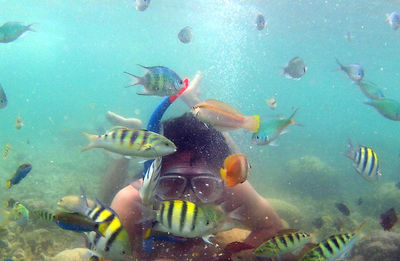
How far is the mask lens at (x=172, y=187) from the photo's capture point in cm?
377

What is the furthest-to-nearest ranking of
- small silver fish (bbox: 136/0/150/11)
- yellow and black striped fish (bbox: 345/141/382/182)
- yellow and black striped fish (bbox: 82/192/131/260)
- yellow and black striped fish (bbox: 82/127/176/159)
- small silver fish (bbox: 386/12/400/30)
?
small silver fish (bbox: 386/12/400/30)
small silver fish (bbox: 136/0/150/11)
yellow and black striped fish (bbox: 345/141/382/182)
yellow and black striped fish (bbox: 82/127/176/159)
yellow and black striped fish (bbox: 82/192/131/260)

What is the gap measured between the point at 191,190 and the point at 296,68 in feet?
14.5

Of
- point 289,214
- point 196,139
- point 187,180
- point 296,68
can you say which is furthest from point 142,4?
point 289,214

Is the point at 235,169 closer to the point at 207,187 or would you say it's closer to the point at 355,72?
the point at 207,187

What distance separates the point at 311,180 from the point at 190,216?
15.8 m

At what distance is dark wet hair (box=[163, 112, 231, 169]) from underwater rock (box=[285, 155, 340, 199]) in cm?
1218

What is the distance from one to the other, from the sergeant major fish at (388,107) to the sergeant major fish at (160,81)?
3.93m

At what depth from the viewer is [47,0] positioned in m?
30.5

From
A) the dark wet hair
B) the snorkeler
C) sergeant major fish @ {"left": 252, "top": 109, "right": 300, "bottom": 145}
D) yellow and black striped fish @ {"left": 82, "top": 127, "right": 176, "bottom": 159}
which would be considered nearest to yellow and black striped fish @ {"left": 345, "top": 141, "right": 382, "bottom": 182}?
sergeant major fish @ {"left": 252, "top": 109, "right": 300, "bottom": 145}

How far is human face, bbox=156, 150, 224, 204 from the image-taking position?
376 centimetres

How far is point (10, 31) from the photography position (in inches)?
189

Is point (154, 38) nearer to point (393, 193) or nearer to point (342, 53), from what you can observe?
point (342, 53)

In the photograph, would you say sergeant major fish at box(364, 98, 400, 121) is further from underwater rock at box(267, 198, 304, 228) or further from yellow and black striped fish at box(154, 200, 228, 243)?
underwater rock at box(267, 198, 304, 228)

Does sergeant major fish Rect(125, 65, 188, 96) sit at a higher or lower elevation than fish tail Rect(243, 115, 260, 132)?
higher
